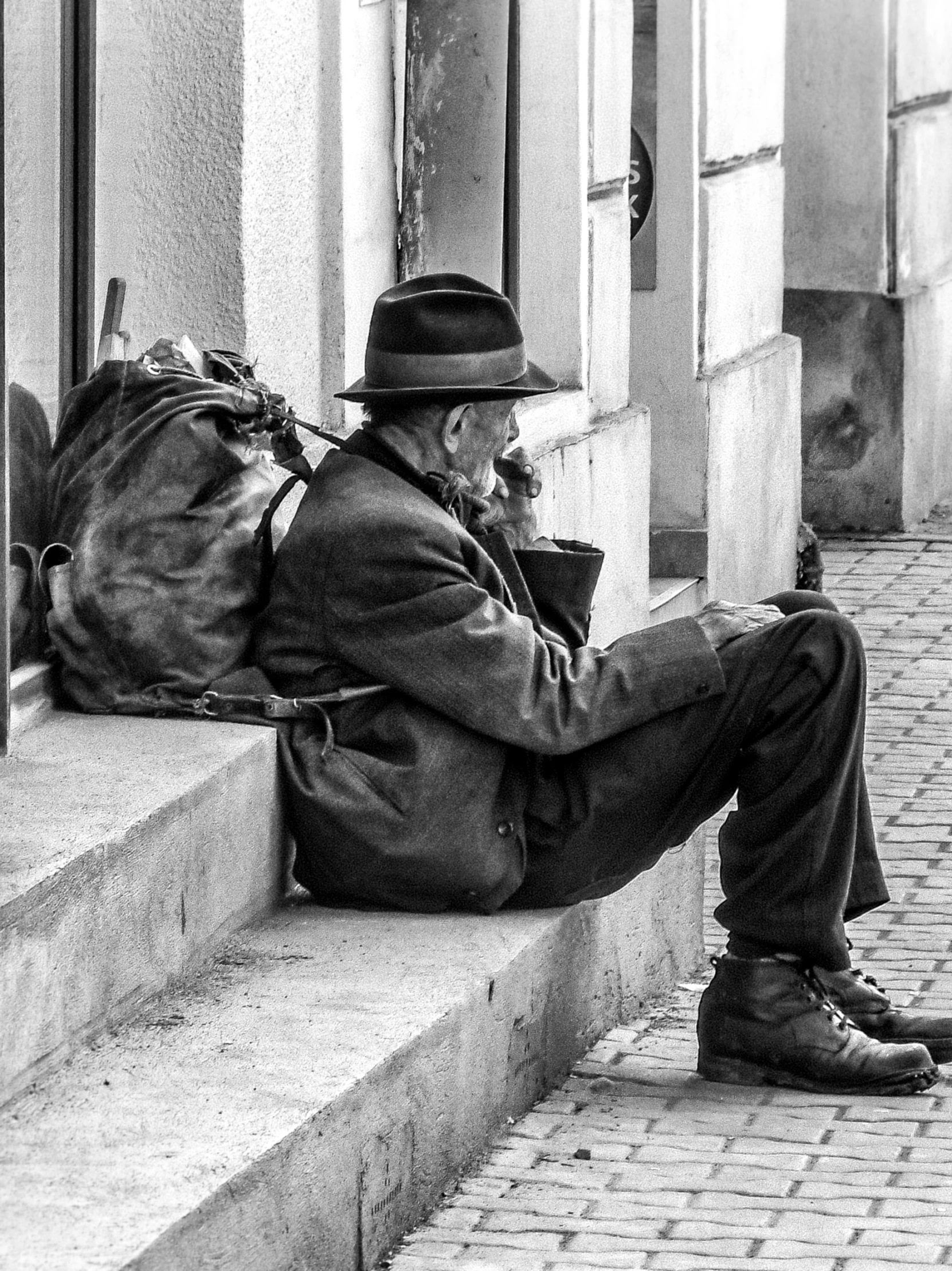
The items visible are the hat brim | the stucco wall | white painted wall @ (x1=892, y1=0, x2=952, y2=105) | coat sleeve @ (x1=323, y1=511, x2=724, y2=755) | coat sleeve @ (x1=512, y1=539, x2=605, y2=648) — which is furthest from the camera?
white painted wall @ (x1=892, y1=0, x2=952, y2=105)

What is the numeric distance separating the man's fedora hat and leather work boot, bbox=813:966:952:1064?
1.19 metres

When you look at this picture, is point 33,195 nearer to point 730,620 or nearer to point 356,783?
point 356,783

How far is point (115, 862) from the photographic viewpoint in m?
3.46

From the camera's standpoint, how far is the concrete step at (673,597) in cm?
785

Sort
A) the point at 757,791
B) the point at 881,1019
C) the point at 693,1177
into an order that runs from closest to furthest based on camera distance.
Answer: the point at 693,1177 → the point at 757,791 → the point at 881,1019

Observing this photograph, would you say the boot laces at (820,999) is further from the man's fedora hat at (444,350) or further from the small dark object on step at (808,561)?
the small dark object on step at (808,561)

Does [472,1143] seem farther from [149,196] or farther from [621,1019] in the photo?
[149,196]

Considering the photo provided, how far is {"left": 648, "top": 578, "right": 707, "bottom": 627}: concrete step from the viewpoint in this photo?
785 cm

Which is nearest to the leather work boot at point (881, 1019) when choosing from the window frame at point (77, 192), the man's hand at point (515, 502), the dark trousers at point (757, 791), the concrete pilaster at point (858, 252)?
the dark trousers at point (757, 791)

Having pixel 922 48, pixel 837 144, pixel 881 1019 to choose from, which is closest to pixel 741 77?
pixel 837 144

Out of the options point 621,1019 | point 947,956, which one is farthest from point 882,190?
point 621,1019

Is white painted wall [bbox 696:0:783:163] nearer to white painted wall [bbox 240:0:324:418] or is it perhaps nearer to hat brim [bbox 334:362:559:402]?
white painted wall [bbox 240:0:324:418]

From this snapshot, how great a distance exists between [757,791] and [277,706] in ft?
2.69

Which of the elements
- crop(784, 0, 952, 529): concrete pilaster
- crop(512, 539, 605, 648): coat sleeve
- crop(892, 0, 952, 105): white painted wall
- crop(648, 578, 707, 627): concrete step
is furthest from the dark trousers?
crop(892, 0, 952, 105): white painted wall
